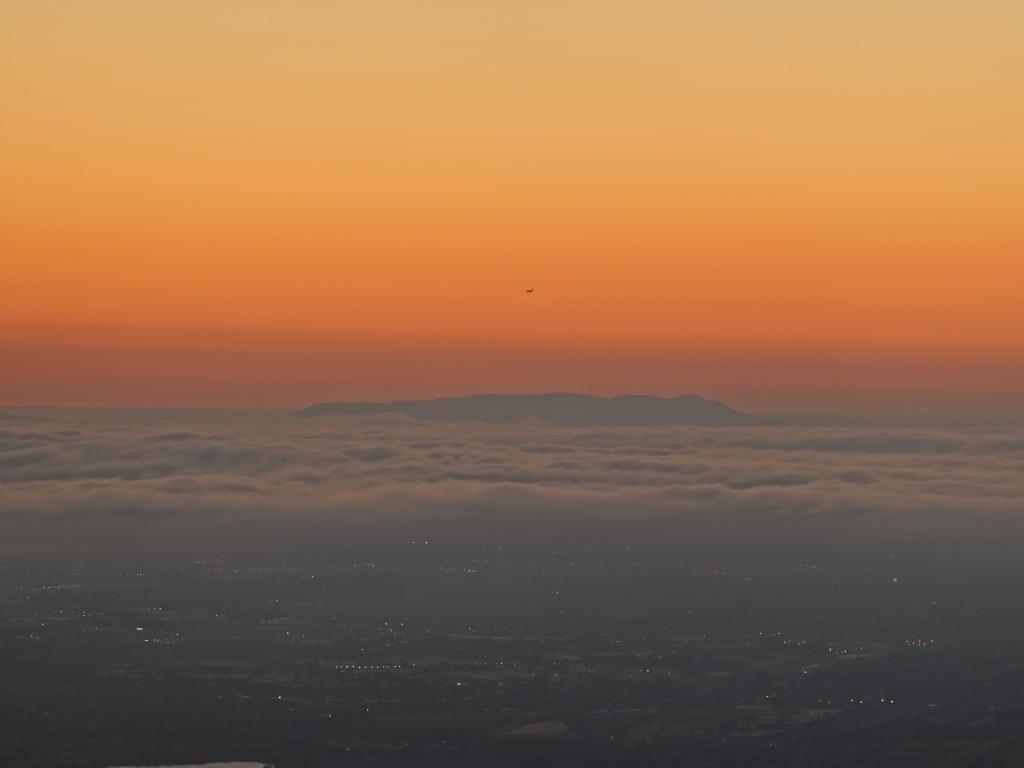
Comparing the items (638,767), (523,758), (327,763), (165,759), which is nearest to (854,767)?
(638,767)

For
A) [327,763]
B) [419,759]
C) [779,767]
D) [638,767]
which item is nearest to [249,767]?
[327,763]

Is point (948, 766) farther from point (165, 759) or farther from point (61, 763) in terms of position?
point (61, 763)

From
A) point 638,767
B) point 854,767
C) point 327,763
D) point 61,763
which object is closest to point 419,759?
point 327,763

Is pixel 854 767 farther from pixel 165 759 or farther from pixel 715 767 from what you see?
pixel 165 759

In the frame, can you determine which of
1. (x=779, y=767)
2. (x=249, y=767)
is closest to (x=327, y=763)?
(x=249, y=767)

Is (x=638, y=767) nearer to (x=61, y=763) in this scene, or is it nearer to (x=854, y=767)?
→ (x=854, y=767)

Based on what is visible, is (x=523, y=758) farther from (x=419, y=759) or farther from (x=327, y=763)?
(x=327, y=763)
